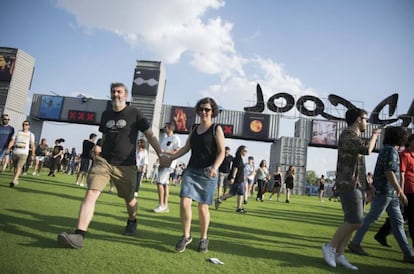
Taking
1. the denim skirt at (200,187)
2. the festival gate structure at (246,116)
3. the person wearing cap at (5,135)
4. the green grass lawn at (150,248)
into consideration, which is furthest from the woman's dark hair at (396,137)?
the festival gate structure at (246,116)

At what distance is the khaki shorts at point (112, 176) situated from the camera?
12.2ft

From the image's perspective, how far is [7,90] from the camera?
31078mm

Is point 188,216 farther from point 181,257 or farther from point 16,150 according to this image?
point 16,150

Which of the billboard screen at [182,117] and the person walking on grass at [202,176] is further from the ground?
the billboard screen at [182,117]

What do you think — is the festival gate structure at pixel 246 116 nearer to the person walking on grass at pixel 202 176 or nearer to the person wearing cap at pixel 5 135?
the person wearing cap at pixel 5 135

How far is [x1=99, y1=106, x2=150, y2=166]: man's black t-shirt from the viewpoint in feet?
12.8

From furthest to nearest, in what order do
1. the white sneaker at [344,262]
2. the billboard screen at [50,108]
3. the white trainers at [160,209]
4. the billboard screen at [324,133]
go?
1. the billboard screen at [50,108]
2. the billboard screen at [324,133]
3. the white trainers at [160,209]
4. the white sneaker at [344,262]

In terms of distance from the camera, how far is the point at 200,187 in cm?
378

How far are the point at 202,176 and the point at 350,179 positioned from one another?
78.3 inches

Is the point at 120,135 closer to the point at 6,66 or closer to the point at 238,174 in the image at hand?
the point at 238,174

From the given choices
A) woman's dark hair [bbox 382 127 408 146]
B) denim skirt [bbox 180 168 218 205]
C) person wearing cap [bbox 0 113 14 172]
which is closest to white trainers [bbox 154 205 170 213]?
denim skirt [bbox 180 168 218 205]

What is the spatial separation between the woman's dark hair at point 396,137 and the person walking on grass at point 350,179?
0.80 meters

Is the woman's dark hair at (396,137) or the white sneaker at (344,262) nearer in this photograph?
the white sneaker at (344,262)

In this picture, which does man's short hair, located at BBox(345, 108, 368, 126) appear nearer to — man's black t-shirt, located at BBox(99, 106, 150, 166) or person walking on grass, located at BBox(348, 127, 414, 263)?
person walking on grass, located at BBox(348, 127, 414, 263)
